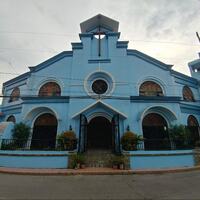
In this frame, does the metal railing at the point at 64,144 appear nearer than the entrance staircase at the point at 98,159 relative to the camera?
Result: No

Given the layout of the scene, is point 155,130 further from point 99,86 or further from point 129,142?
point 99,86

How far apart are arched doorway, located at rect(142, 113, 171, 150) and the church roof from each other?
9.90 metres

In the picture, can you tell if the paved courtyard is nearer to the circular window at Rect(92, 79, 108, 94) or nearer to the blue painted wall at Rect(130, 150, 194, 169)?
the blue painted wall at Rect(130, 150, 194, 169)

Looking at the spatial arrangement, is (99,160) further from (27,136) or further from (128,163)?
(27,136)

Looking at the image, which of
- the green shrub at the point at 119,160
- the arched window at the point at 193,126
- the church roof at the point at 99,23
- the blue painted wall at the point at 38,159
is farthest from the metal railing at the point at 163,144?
the church roof at the point at 99,23

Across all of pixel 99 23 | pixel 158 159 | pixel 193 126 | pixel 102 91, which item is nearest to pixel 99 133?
pixel 102 91

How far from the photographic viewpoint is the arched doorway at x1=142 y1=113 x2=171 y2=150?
1278cm

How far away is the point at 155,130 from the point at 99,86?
245 inches

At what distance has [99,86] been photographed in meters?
14.1

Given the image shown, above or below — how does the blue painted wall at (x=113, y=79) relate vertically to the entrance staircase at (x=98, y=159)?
above

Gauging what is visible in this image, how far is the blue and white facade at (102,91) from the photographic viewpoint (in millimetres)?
12727

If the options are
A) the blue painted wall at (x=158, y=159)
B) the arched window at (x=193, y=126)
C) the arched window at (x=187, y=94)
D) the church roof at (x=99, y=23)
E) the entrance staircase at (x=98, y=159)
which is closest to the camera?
the blue painted wall at (x=158, y=159)

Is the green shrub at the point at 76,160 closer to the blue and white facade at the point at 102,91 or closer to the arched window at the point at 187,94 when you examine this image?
the blue and white facade at the point at 102,91

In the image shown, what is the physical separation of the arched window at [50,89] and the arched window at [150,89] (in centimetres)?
784
